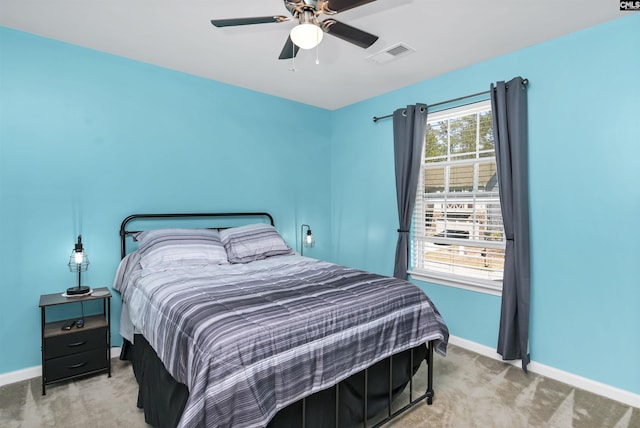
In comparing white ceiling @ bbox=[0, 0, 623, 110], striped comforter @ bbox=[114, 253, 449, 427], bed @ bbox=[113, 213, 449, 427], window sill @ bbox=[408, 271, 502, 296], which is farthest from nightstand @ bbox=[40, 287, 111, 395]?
window sill @ bbox=[408, 271, 502, 296]

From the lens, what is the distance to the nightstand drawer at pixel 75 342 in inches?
95.3

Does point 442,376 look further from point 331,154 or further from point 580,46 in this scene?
point 331,154

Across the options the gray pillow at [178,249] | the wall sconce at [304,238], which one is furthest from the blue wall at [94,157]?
the wall sconce at [304,238]

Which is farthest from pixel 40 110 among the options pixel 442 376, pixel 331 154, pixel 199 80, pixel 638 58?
pixel 638 58

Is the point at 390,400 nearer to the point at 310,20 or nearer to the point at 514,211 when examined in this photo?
the point at 514,211

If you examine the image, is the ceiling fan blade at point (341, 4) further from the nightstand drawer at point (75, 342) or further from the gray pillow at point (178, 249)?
the nightstand drawer at point (75, 342)

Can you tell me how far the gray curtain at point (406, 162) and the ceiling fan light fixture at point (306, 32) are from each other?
1.95 m

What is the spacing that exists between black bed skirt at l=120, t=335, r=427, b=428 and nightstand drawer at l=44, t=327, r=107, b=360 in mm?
461

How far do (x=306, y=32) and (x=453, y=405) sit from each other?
256 cm

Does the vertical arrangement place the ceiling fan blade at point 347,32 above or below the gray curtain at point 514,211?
above

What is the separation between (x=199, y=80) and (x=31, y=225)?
6.59 ft

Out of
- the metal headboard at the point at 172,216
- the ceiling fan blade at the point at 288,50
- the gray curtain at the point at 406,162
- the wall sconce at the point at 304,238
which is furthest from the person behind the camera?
the wall sconce at the point at 304,238

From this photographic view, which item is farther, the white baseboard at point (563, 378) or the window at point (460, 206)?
the window at point (460, 206)

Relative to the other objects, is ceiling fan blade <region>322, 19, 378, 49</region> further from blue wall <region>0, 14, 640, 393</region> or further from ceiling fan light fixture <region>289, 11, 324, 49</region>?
blue wall <region>0, 14, 640, 393</region>
